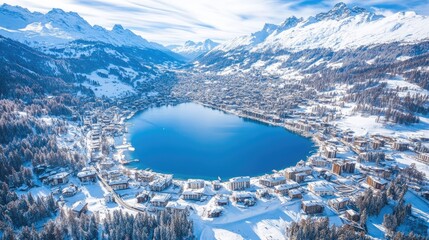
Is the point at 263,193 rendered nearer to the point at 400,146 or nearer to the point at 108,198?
the point at 108,198

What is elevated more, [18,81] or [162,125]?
[18,81]

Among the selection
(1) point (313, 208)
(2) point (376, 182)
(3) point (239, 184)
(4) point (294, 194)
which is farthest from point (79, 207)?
(2) point (376, 182)

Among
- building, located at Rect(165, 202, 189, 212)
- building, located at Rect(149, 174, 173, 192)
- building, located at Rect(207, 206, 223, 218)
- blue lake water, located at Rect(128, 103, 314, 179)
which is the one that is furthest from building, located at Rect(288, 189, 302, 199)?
building, located at Rect(149, 174, 173, 192)

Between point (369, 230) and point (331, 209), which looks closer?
point (369, 230)

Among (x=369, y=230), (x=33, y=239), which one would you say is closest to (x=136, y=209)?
(x=33, y=239)

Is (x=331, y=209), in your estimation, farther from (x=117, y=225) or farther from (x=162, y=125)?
(x=162, y=125)

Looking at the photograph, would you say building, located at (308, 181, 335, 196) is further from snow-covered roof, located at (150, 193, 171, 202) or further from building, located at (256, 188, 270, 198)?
snow-covered roof, located at (150, 193, 171, 202)
